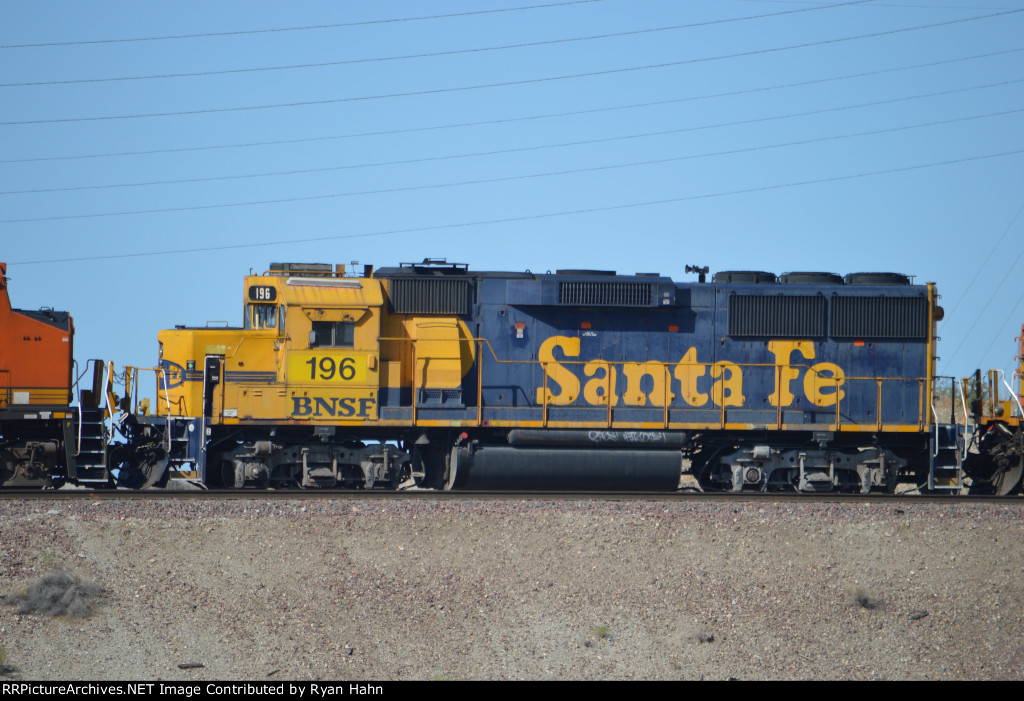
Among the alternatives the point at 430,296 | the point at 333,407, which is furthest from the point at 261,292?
the point at 430,296

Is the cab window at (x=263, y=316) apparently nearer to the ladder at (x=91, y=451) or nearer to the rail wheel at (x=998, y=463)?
the ladder at (x=91, y=451)

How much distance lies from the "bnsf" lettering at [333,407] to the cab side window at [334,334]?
0.87 meters

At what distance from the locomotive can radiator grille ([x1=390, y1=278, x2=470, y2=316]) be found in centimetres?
2

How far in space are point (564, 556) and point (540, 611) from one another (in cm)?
120

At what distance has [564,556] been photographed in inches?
471

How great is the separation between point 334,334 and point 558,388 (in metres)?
3.71

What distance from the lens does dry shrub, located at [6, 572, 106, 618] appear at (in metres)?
10.1

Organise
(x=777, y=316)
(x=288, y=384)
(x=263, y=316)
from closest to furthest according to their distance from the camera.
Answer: (x=288, y=384)
(x=263, y=316)
(x=777, y=316)

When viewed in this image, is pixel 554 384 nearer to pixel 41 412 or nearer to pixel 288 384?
pixel 288 384

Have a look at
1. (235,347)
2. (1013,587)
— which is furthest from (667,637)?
(235,347)

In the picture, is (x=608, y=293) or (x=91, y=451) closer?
(x=91, y=451)

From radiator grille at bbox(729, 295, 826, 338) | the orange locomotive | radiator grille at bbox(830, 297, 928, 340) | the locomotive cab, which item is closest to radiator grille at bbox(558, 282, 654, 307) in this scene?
radiator grille at bbox(729, 295, 826, 338)

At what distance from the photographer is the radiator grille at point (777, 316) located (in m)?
16.7

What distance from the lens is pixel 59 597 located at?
10.3 m
